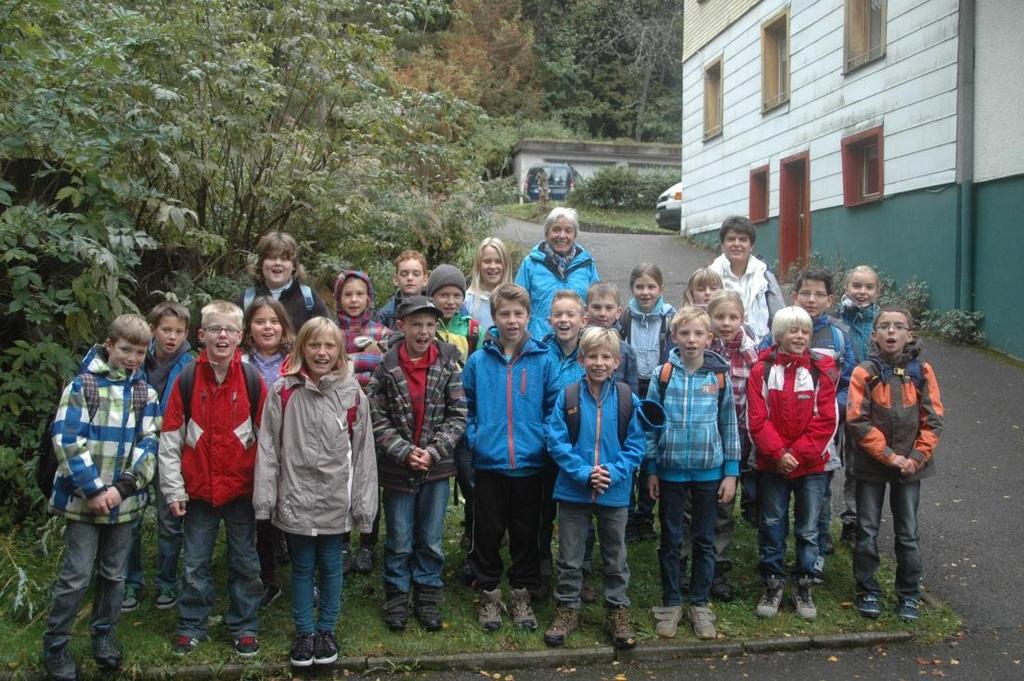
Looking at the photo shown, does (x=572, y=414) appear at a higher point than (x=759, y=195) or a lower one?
lower

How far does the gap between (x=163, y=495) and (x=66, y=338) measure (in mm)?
1784

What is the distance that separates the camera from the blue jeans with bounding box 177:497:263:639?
195 inches

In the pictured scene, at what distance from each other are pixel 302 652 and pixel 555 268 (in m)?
3.01

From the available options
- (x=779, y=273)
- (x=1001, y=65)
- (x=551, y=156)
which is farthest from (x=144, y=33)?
(x=551, y=156)

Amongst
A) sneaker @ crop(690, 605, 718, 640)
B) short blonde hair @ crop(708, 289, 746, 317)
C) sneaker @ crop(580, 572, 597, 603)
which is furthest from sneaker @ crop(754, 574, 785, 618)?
short blonde hair @ crop(708, 289, 746, 317)

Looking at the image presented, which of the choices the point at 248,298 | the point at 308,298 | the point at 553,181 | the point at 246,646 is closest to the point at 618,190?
the point at 553,181

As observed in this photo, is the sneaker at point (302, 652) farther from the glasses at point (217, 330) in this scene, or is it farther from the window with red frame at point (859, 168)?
the window with red frame at point (859, 168)

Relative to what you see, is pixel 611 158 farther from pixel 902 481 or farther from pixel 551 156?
pixel 902 481

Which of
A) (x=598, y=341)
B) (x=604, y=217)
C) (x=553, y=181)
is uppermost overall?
(x=553, y=181)

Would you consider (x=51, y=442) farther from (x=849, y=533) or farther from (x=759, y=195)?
(x=759, y=195)

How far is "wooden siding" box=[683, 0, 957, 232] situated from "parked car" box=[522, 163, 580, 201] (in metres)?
10.2

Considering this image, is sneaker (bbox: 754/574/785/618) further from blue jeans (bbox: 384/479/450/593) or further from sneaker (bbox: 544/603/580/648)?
blue jeans (bbox: 384/479/450/593)

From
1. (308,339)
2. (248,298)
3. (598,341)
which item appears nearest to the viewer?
(308,339)

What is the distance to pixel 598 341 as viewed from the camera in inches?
207
